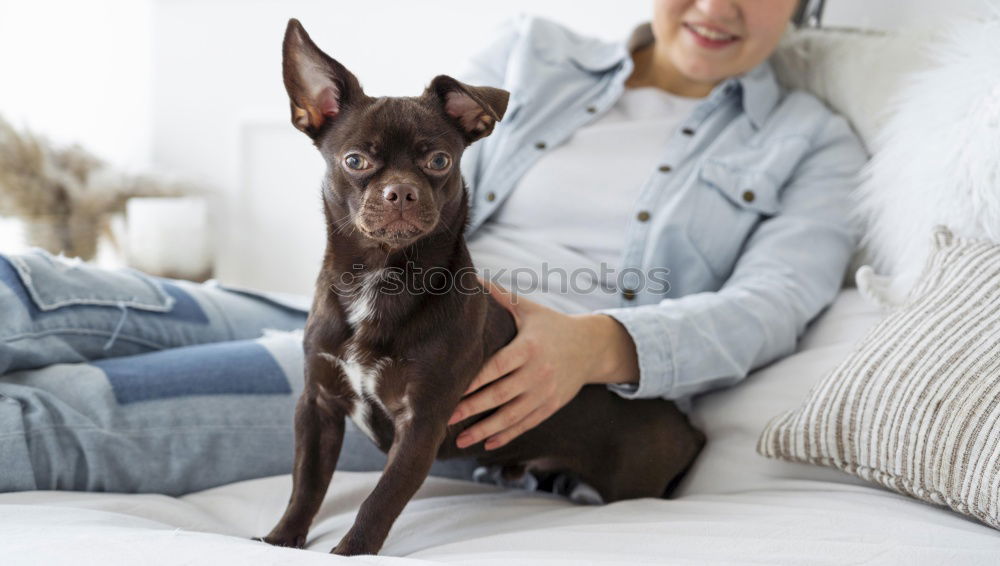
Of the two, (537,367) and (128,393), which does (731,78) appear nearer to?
(537,367)

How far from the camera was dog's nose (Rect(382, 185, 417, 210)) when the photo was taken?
938mm

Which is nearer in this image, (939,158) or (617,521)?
(617,521)

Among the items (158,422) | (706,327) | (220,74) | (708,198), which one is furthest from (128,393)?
(220,74)

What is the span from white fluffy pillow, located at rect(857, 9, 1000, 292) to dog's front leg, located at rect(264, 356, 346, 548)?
0.89m

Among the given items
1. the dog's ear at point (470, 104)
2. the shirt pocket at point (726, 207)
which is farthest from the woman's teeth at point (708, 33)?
the dog's ear at point (470, 104)

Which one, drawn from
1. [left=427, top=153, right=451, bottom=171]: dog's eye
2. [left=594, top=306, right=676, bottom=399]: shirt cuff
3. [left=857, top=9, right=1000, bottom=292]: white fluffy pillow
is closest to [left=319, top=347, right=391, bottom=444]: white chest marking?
[left=427, top=153, right=451, bottom=171]: dog's eye

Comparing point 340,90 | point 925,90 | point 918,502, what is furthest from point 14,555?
point 925,90

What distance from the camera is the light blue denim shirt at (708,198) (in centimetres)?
132

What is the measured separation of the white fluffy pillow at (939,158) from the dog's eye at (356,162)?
84 cm

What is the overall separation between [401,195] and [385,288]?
14 cm

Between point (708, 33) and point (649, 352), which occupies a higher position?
point (708, 33)

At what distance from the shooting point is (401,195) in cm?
94

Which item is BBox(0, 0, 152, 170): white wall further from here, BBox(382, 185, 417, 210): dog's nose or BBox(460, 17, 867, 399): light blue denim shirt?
BBox(382, 185, 417, 210): dog's nose

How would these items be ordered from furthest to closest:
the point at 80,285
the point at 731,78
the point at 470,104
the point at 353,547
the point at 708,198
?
1. the point at 731,78
2. the point at 708,198
3. the point at 80,285
4. the point at 470,104
5. the point at 353,547
